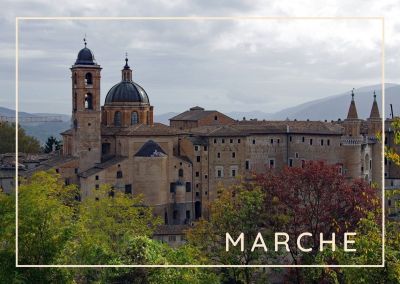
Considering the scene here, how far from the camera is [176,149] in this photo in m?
36.6

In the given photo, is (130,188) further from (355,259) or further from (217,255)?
(355,259)

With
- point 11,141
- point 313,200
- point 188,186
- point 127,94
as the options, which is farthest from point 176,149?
point 11,141

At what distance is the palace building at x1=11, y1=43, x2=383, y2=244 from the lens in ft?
116

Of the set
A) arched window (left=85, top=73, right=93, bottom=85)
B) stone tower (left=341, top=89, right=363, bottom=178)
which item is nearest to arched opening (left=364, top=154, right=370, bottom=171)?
stone tower (left=341, top=89, right=363, bottom=178)

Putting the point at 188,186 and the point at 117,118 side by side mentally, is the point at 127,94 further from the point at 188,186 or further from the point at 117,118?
the point at 188,186

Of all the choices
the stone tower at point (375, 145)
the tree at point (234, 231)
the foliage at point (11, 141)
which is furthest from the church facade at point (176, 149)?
the foliage at point (11, 141)

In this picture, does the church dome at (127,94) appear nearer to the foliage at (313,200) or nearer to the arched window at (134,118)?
the arched window at (134,118)

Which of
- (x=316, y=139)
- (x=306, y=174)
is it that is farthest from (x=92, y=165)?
(x=306, y=174)

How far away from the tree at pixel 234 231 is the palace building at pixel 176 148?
10865 millimetres

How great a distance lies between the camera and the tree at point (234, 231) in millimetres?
20719

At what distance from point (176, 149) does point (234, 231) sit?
1473cm

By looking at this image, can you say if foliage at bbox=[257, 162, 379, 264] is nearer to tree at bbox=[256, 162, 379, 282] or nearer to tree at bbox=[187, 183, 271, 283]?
tree at bbox=[256, 162, 379, 282]

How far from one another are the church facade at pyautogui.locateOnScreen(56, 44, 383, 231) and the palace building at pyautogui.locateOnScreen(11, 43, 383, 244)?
42 millimetres

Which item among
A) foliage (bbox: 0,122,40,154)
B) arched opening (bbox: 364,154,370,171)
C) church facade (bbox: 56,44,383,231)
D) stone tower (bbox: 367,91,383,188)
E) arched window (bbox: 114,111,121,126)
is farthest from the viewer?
foliage (bbox: 0,122,40,154)
